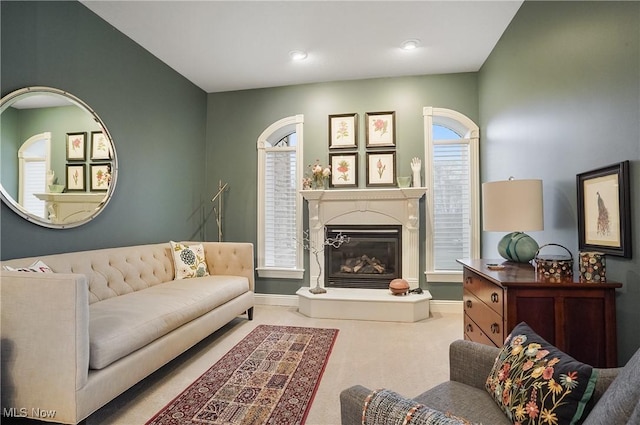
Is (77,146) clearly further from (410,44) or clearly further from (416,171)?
(416,171)

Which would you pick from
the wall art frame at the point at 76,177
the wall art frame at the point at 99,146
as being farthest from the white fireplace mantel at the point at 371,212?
the wall art frame at the point at 76,177

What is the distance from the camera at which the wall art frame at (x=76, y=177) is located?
269cm

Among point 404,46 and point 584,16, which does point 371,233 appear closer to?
point 404,46

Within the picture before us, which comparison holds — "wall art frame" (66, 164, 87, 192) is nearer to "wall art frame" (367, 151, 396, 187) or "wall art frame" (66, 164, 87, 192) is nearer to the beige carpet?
the beige carpet

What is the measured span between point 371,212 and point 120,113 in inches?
115

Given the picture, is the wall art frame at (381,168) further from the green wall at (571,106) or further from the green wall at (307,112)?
the green wall at (571,106)

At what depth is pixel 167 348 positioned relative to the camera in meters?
2.28

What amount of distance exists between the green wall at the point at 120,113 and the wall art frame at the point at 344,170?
185 cm

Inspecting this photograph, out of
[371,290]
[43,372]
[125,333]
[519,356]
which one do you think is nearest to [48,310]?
[43,372]

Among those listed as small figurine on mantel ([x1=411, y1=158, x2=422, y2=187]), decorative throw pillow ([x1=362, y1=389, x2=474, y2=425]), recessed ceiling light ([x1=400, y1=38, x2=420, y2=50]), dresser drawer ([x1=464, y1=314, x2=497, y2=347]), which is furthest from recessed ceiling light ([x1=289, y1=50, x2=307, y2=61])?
decorative throw pillow ([x1=362, y1=389, x2=474, y2=425])

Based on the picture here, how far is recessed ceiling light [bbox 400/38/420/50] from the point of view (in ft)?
10.9

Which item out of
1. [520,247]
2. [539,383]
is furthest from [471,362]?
[520,247]

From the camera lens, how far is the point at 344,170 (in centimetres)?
425

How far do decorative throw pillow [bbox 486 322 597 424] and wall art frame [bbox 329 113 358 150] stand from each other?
3.33m
